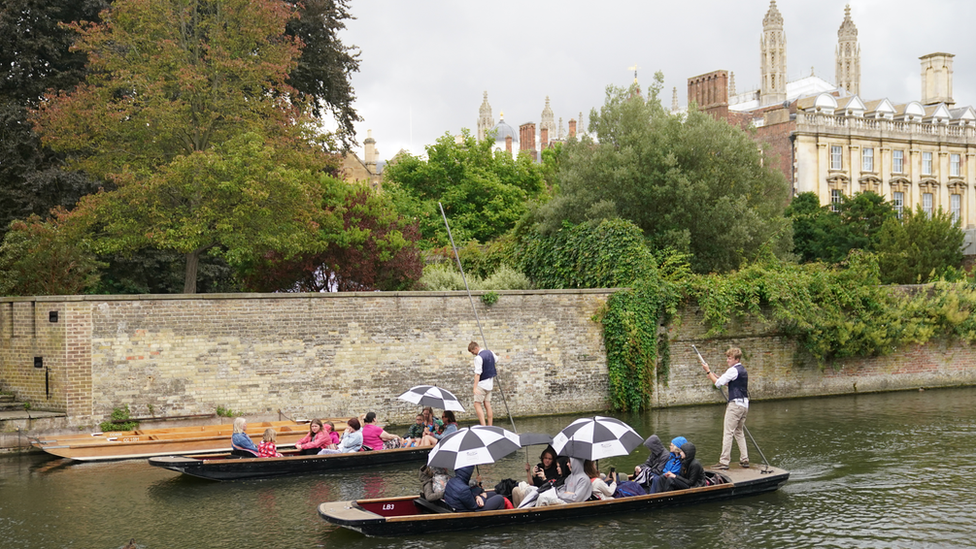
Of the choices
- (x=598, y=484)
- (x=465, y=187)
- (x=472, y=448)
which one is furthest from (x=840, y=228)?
(x=472, y=448)

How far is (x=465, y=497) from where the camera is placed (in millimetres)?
11367

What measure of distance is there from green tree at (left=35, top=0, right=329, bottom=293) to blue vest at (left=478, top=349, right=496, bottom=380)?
18.6ft

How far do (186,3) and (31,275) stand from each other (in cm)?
737

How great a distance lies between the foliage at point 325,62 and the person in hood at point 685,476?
17.7 meters

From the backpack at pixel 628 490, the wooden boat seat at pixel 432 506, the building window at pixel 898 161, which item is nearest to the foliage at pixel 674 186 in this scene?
the backpack at pixel 628 490

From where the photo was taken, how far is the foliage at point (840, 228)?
3769cm

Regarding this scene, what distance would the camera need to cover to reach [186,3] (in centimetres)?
2044

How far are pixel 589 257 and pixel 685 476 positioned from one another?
12.0 metres

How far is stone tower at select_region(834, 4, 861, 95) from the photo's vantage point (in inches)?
3182

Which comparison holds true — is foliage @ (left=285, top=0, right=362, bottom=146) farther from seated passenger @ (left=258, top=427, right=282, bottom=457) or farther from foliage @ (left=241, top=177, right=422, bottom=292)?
seated passenger @ (left=258, top=427, right=282, bottom=457)

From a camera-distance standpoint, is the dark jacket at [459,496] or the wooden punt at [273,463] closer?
the dark jacket at [459,496]

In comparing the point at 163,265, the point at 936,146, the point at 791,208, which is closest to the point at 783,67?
the point at 936,146

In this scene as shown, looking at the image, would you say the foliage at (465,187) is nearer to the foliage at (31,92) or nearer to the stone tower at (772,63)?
the foliage at (31,92)

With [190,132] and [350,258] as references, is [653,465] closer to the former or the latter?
A: [350,258]
